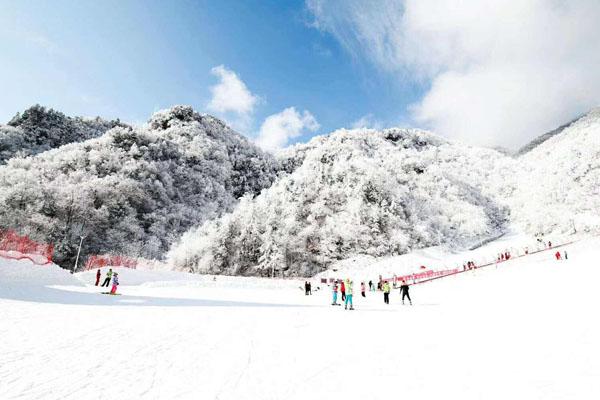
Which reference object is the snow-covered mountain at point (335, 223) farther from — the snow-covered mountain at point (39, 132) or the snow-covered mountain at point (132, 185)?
the snow-covered mountain at point (39, 132)

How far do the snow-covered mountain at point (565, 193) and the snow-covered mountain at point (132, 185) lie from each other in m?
71.6

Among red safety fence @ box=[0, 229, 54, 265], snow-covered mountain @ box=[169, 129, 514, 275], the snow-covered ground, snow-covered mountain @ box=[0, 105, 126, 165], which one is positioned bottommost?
the snow-covered ground

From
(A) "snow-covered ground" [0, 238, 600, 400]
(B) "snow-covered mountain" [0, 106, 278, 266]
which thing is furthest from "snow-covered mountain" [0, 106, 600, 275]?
(A) "snow-covered ground" [0, 238, 600, 400]

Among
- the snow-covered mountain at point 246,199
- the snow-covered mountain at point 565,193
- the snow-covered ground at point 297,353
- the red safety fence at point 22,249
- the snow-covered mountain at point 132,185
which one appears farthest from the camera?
the snow-covered mountain at point 565,193

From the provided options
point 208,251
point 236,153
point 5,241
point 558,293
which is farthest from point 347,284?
point 236,153

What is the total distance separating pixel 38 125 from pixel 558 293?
13742 centimetres

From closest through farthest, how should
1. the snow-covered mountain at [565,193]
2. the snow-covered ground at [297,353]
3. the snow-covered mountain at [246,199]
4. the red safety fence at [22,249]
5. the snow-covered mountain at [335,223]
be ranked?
the snow-covered ground at [297,353] < the red safety fence at [22,249] < the snow-covered mountain at [335,223] < the snow-covered mountain at [246,199] < the snow-covered mountain at [565,193]

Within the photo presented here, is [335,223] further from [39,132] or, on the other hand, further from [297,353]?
[39,132]

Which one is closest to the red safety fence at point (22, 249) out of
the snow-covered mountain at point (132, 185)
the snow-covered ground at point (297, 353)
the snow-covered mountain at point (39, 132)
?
the snow-covered ground at point (297, 353)

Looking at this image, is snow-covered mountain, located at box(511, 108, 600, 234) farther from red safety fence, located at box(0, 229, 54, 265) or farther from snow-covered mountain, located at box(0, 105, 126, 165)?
snow-covered mountain, located at box(0, 105, 126, 165)

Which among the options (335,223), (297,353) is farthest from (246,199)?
(297,353)

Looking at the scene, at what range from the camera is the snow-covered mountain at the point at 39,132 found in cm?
10069

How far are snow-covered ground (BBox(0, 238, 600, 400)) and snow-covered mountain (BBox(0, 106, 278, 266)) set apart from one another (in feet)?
194

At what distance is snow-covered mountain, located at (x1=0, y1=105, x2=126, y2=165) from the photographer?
101 metres
